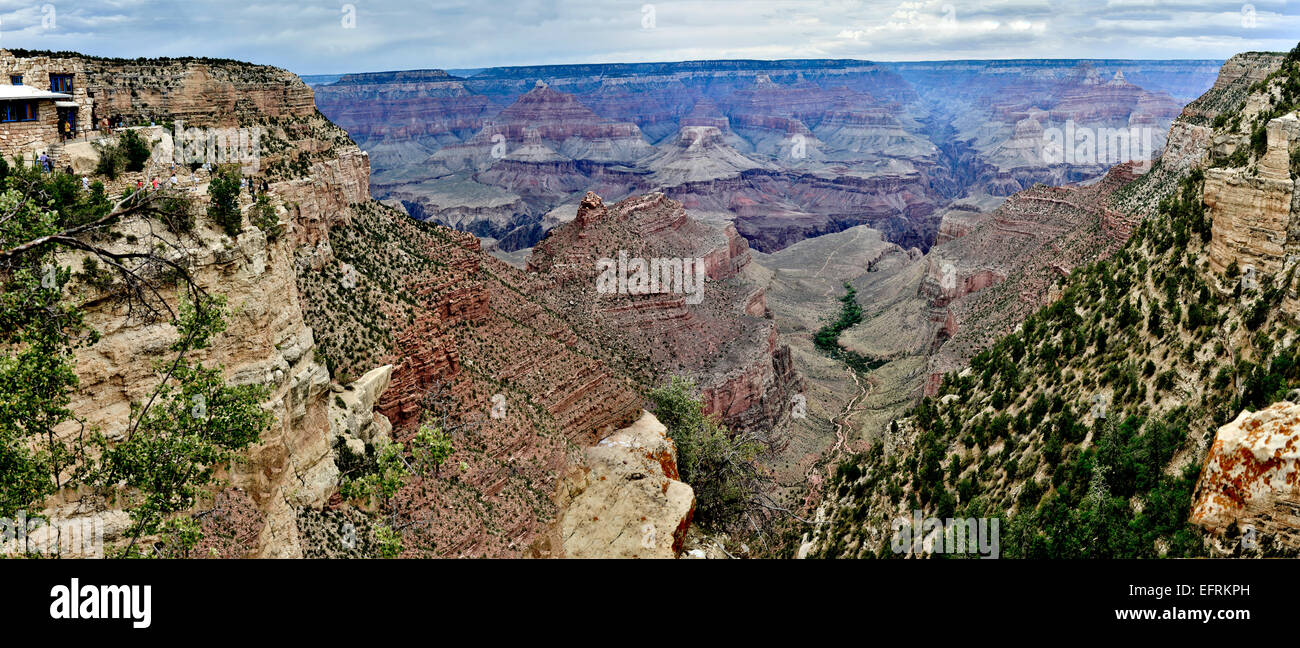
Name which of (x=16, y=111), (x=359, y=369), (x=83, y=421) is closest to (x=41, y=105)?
(x=16, y=111)

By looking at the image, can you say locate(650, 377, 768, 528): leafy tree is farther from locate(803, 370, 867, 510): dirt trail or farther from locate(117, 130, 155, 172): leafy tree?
locate(117, 130, 155, 172): leafy tree

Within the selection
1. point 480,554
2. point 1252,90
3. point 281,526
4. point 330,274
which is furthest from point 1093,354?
point 330,274

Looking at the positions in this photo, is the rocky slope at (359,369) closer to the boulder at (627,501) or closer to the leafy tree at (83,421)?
the boulder at (627,501)

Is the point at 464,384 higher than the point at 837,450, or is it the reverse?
the point at 464,384

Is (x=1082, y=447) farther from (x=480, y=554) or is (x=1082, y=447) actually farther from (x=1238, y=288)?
(x=480, y=554)

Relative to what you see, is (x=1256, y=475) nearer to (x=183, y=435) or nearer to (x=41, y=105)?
(x=183, y=435)

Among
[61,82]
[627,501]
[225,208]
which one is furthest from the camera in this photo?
[627,501]

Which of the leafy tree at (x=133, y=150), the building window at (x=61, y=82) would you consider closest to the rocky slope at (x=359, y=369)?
the leafy tree at (x=133, y=150)
